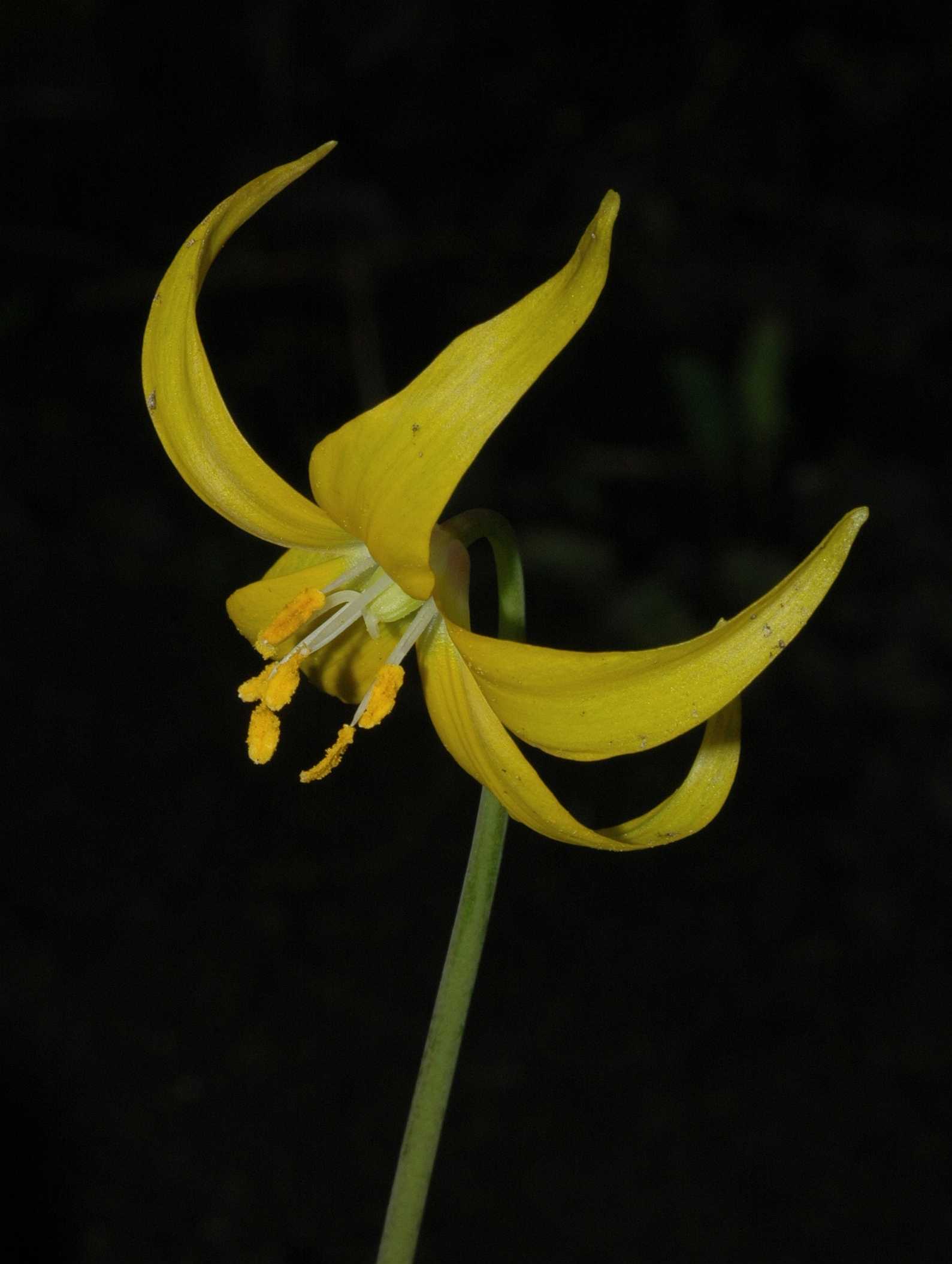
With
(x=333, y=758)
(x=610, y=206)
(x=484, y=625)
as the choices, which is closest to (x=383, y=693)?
(x=333, y=758)

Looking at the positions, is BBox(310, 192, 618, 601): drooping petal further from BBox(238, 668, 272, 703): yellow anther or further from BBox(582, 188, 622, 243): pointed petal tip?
BBox(238, 668, 272, 703): yellow anther

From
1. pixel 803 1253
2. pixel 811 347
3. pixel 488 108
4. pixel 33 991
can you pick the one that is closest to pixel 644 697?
pixel 803 1253

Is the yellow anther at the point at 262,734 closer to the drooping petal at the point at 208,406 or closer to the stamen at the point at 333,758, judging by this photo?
the stamen at the point at 333,758

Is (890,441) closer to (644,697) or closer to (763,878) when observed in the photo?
(763,878)

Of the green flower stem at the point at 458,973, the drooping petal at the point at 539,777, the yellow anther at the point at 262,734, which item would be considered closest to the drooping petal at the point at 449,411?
the green flower stem at the point at 458,973

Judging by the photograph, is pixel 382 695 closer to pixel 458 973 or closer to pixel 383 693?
pixel 383 693
